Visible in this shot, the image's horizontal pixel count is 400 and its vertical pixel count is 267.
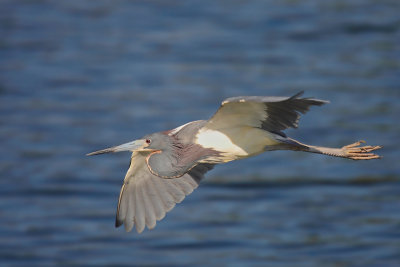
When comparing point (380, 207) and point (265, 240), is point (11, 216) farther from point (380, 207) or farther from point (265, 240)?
point (380, 207)

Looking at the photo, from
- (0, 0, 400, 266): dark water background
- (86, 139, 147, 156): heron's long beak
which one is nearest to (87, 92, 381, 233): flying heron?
(86, 139, 147, 156): heron's long beak

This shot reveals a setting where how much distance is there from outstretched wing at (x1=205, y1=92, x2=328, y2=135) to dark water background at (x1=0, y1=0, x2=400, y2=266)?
722 centimetres

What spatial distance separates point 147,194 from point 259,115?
5.54 feet

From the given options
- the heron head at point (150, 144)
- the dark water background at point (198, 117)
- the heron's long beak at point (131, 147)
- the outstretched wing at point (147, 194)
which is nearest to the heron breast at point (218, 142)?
the heron head at point (150, 144)

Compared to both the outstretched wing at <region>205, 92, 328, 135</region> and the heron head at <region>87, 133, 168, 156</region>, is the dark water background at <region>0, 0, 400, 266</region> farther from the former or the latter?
the outstretched wing at <region>205, 92, 328, 135</region>

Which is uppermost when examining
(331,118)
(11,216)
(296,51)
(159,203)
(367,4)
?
(367,4)

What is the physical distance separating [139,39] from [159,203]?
52.5 feet

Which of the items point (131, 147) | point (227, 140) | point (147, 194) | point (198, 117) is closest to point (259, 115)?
point (227, 140)

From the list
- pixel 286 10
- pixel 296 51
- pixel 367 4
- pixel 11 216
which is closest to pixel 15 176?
pixel 11 216

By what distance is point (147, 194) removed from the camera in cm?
892

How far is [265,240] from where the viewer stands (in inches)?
617

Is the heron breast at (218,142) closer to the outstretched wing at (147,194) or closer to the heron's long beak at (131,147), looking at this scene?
the heron's long beak at (131,147)

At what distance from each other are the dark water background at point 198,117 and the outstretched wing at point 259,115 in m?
7.22

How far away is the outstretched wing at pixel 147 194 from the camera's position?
8.86m
